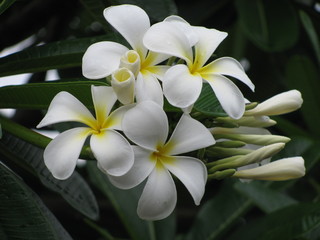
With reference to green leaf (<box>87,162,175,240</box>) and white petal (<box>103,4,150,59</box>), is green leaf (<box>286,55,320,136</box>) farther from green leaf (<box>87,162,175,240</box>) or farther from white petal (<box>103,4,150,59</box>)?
white petal (<box>103,4,150,59</box>)

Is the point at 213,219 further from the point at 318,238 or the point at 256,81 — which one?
the point at 256,81

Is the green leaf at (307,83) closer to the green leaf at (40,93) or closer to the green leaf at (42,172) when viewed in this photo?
the green leaf at (42,172)

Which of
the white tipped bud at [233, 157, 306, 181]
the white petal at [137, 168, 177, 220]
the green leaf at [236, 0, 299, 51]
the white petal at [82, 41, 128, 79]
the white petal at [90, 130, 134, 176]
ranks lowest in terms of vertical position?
the green leaf at [236, 0, 299, 51]

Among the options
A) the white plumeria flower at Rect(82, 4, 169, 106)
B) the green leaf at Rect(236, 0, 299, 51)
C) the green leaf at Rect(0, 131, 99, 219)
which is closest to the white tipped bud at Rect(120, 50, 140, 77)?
the white plumeria flower at Rect(82, 4, 169, 106)

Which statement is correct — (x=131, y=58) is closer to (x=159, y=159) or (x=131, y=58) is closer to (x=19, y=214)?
(x=159, y=159)

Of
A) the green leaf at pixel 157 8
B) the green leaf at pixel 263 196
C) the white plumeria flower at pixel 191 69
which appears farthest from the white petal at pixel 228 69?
the green leaf at pixel 263 196

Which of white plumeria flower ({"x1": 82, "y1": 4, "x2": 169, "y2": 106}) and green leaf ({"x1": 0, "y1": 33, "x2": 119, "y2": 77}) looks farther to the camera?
green leaf ({"x1": 0, "y1": 33, "x2": 119, "y2": 77})
